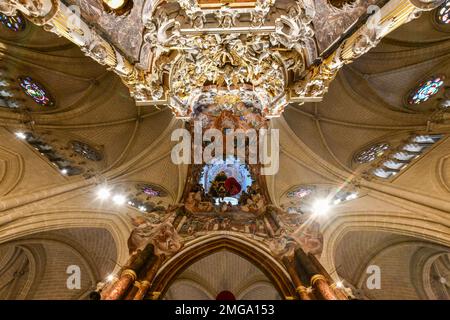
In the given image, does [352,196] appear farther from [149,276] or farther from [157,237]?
[149,276]

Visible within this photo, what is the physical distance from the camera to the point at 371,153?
1127 centimetres

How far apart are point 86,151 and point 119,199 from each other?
2611mm

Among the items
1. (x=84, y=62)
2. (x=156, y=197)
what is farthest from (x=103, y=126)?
(x=156, y=197)

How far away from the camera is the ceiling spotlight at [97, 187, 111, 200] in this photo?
1014cm

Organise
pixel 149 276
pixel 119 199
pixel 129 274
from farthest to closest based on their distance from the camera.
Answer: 1. pixel 119 199
2. pixel 149 276
3. pixel 129 274

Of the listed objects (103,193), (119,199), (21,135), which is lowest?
(119,199)

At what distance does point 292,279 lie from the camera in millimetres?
7289

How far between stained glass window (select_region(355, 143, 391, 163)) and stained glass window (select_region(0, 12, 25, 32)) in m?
14.1

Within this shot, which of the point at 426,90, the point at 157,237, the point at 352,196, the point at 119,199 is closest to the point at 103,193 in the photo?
the point at 119,199

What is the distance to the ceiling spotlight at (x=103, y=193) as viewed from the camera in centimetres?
1014

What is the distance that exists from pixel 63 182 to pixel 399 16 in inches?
398

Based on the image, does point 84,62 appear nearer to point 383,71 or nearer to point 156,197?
point 156,197

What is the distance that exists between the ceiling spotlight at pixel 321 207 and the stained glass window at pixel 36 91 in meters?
11.2

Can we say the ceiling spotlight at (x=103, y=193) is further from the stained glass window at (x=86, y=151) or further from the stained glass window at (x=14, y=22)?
the stained glass window at (x=14, y=22)
